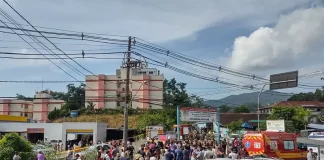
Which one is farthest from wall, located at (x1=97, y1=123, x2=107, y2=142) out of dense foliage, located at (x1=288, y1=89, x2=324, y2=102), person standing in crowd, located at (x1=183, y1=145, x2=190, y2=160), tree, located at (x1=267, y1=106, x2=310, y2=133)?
dense foliage, located at (x1=288, y1=89, x2=324, y2=102)

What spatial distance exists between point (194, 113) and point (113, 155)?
368 inches

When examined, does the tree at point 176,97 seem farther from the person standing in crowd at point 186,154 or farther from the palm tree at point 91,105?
the person standing in crowd at point 186,154

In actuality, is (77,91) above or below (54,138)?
above

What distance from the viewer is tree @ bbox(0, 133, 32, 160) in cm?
2283

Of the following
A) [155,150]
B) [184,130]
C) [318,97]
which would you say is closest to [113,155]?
[155,150]

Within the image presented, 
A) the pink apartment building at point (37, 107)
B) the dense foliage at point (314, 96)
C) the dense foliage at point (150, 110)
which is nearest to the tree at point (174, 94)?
the dense foliage at point (150, 110)

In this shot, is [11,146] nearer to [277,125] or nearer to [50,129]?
[277,125]

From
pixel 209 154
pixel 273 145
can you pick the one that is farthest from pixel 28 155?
pixel 273 145

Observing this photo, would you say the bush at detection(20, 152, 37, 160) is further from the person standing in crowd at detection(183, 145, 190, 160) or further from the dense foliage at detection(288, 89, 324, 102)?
the dense foliage at detection(288, 89, 324, 102)

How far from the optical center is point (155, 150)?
26656mm

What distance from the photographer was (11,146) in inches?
924

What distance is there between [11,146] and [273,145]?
15.1 meters

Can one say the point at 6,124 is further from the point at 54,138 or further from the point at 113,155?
the point at 113,155

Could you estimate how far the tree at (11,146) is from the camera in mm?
22828
